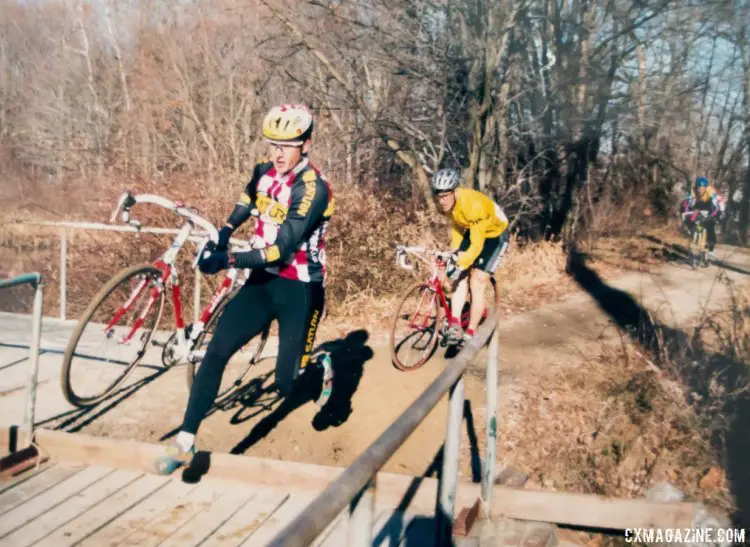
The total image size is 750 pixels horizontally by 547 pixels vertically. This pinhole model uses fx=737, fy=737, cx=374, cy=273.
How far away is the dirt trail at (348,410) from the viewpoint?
6004 mm

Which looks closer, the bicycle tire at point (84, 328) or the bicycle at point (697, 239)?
the bicycle tire at point (84, 328)

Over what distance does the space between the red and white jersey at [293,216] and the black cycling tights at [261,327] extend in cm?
11

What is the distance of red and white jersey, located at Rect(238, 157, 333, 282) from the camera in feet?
14.9

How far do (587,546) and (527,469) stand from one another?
91 centimetres

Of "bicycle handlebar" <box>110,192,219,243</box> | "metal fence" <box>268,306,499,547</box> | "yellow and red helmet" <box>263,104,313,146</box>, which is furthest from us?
"bicycle handlebar" <box>110,192,219,243</box>

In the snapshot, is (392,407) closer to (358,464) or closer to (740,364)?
(740,364)

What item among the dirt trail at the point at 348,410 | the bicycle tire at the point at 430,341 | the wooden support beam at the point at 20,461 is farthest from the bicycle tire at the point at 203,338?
the bicycle tire at the point at 430,341

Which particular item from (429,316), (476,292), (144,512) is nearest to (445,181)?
(476,292)

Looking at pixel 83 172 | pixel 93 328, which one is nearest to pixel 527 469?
pixel 93 328

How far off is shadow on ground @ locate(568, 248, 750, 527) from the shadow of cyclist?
10.2ft

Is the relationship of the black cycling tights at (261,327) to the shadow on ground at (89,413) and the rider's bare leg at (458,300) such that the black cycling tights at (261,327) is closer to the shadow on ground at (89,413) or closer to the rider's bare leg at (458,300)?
the shadow on ground at (89,413)

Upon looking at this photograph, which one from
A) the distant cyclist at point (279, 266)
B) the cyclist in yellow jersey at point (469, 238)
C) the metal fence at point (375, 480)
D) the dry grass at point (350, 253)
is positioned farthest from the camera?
the dry grass at point (350, 253)

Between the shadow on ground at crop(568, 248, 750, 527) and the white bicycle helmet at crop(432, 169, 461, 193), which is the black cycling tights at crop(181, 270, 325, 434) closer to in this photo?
the white bicycle helmet at crop(432, 169, 461, 193)

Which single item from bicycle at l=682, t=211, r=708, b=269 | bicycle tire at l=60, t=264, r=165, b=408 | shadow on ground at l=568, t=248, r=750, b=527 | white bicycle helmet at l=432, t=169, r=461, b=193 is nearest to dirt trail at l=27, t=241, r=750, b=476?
bicycle tire at l=60, t=264, r=165, b=408
